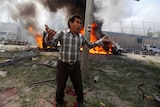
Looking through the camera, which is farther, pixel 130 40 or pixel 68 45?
pixel 130 40

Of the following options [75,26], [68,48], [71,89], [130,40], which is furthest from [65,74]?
[130,40]

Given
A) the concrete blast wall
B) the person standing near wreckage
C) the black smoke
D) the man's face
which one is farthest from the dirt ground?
the concrete blast wall

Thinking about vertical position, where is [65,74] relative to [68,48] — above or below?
below

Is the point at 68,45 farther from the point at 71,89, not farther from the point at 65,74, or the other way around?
the point at 71,89

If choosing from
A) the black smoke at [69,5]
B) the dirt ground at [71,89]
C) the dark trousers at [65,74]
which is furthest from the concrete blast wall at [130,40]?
the dark trousers at [65,74]

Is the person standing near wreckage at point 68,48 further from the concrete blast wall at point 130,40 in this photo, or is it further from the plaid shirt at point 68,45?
the concrete blast wall at point 130,40

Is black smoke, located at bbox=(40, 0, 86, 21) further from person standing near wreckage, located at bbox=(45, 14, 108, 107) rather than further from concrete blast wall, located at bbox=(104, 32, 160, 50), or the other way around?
concrete blast wall, located at bbox=(104, 32, 160, 50)

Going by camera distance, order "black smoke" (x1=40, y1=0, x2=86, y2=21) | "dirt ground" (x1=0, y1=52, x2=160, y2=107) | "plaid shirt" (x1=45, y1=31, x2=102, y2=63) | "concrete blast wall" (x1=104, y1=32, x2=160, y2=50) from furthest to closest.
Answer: "concrete blast wall" (x1=104, y1=32, x2=160, y2=50) → "black smoke" (x1=40, y1=0, x2=86, y2=21) → "dirt ground" (x1=0, y1=52, x2=160, y2=107) → "plaid shirt" (x1=45, y1=31, x2=102, y2=63)

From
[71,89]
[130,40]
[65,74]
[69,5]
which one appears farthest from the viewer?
[130,40]

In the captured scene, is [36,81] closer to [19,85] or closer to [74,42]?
[19,85]

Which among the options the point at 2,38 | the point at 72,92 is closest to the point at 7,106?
the point at 72,92

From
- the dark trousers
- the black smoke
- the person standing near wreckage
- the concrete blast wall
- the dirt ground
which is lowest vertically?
the dirt ground

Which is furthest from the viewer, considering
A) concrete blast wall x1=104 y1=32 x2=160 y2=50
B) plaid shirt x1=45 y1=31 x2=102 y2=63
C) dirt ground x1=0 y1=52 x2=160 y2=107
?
concrete blast wall x1=104 y1=32 x2=160 y2=50

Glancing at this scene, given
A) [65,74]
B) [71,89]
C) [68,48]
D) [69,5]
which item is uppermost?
[69,5]
